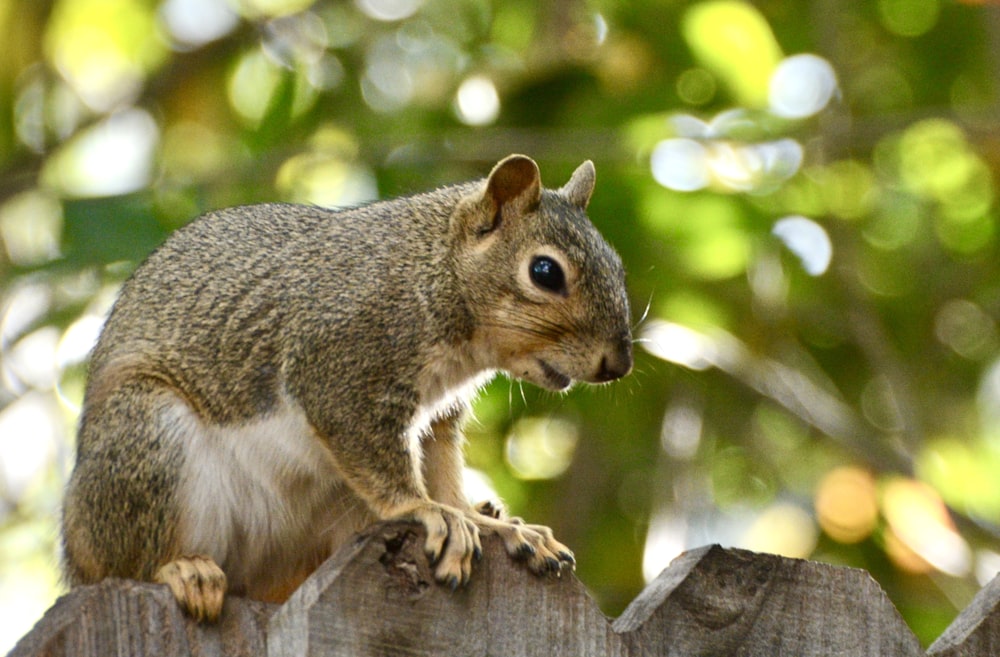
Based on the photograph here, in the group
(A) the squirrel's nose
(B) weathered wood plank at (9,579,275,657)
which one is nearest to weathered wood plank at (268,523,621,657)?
(B) weathered wood plank at (9,579,275,657)

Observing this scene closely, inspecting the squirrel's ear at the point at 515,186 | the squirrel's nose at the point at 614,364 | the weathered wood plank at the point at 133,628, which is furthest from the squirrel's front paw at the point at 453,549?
the squirrel's ear at the point at 515,186

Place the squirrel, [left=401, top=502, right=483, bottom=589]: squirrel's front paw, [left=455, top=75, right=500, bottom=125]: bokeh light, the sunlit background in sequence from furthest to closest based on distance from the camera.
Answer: [left=455, top=75, right=500, bottom=125]: bokeh light → the sunlit background → the squirrel → [left=401, top=502, right=483, bottom=589]: squirrel's front paw

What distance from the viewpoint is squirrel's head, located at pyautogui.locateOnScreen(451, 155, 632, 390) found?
265cm

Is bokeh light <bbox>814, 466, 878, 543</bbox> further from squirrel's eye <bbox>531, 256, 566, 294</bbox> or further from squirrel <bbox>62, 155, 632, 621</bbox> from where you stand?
squirrel's eye <bbox>531, 256, 566, 294</bbox>

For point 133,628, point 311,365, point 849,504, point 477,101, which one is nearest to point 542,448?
point 849,504

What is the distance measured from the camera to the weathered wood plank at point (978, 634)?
6.38ft

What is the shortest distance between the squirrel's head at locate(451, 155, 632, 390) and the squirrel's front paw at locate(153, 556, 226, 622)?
80cm

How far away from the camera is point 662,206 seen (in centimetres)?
371

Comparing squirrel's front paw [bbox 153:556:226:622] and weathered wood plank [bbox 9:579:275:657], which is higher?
weathered wood plank [bbox 9:579:275:657]

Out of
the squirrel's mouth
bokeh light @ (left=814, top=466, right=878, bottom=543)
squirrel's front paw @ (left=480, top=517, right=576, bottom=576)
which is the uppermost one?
squirrel's front paw @ (left=480, top=517, right=576, bottom=576)

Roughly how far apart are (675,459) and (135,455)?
2.08 metres

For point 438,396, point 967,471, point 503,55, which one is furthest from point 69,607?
point 967,471

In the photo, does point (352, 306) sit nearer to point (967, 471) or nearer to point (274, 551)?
point (274, 551)

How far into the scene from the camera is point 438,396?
2654 mm
